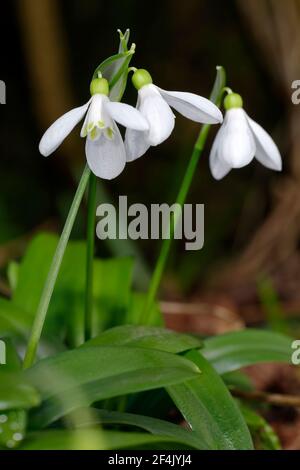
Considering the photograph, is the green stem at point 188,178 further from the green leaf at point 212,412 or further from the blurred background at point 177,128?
the blurred background at point 177,128

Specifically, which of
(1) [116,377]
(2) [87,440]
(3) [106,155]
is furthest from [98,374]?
(3) [106,155]

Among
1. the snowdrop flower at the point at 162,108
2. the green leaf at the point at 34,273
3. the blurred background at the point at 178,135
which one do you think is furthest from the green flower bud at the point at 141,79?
the blurred background at the point at 178,135

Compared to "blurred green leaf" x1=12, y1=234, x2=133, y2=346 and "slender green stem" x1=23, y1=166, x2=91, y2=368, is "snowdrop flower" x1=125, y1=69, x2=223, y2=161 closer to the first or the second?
"slender green stem" x1=23, y1=166, x2=91, y2=368

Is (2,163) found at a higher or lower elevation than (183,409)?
higher

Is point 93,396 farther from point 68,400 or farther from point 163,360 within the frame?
point 163,360

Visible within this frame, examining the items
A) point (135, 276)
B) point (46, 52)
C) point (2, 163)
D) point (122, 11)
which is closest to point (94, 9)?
point (122, 11)

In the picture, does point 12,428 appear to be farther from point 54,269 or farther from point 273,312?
point 273,312
